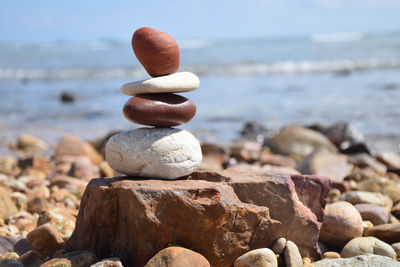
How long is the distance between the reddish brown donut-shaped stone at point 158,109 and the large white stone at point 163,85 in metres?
0.07

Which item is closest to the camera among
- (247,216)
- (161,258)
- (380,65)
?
(161,258)

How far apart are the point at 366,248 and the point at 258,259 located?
3.35ft

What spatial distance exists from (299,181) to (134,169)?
4.43 feet

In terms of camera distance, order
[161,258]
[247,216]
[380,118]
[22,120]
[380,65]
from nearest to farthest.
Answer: [161,258]
[247,216]
[380,118]
[22,120]
[380,65]

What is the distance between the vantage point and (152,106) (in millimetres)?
3605

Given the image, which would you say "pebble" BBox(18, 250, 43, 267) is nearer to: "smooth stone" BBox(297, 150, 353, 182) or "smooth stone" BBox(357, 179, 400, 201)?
"smooth stone" BBox(357, 179, 400, 201)

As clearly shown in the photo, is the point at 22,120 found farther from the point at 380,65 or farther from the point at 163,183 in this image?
the point at 380,65

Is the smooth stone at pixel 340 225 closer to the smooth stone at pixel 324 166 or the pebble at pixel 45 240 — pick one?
the pebble at pixel 45 240

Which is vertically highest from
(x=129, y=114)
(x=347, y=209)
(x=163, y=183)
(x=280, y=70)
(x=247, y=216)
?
(x=129, y=114)

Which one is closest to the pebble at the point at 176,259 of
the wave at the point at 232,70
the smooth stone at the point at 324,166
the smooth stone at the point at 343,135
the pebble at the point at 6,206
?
the pebble at the point at 6,206

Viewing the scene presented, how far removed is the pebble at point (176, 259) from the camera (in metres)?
3.02

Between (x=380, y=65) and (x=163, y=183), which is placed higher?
(x=163, y=183)

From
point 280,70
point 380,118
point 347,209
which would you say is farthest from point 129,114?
point 280,70

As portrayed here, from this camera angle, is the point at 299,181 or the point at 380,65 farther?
the point at 380,65
